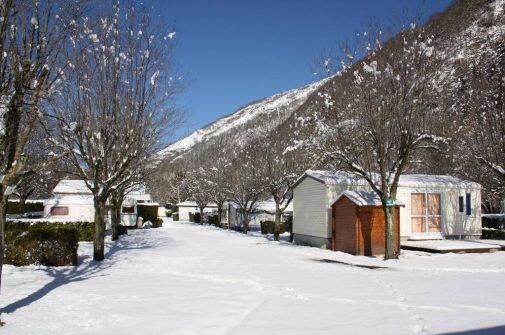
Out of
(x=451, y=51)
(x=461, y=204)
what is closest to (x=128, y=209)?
(x=461, y=204)

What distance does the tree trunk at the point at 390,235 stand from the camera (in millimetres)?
17141

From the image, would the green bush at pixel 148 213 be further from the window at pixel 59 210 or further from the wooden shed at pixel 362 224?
the wooden shed at pixel 362 224

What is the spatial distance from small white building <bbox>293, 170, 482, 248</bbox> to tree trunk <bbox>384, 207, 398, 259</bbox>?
14.1 feet

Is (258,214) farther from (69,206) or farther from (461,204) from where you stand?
(461,204)

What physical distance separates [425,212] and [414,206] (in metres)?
0.69

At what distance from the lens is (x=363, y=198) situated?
64.6 feet

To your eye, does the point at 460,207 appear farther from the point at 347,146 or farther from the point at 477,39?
the point at 477,39

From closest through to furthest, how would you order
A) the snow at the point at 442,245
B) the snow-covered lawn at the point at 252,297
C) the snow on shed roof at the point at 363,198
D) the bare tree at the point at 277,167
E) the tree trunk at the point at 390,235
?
the snow-covered lawn at the point at 252,297
the tree trunk at the point at 390,235
the snow on shed roof at the point at 363,198
the snow at the point at 442,245
the bare tree at the point at 277,167

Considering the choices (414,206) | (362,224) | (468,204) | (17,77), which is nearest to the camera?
(17,77)

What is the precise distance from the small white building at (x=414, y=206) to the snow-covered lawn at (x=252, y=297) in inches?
239

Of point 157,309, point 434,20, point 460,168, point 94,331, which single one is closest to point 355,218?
point 434,20

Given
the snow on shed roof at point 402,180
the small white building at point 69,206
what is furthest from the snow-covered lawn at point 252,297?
the small white building at point 69,206

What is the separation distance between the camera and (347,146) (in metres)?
18.6

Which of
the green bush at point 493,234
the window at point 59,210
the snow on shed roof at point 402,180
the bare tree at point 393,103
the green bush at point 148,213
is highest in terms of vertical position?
the bare tree at point 393,103
